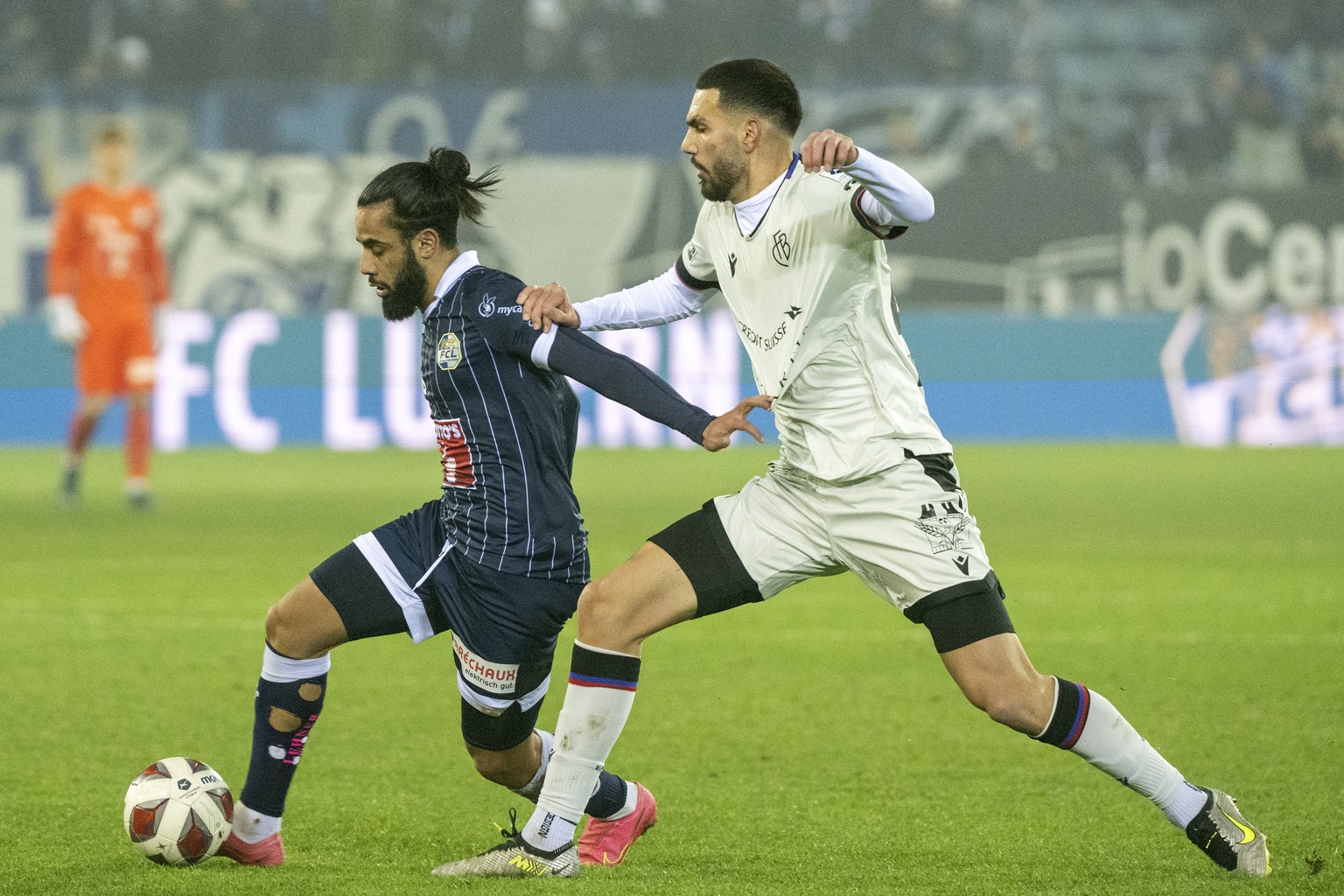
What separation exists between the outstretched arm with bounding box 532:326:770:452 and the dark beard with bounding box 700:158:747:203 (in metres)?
Answer: 0.47

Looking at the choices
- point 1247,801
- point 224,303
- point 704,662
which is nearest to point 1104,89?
point 224,303

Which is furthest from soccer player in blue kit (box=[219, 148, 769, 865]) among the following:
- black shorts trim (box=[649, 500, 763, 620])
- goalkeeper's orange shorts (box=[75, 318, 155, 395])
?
goalkeeper's orange shorts (box=[75, 318, 155, 395])

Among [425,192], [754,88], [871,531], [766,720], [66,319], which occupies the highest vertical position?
[754,88]

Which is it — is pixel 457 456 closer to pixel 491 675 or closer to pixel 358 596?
pixel 358 596

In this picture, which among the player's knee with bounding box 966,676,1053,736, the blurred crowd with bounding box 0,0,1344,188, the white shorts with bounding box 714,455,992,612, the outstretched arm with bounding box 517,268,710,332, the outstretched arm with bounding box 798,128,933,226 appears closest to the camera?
the outstretched arm with bounding box 798,128,933,226

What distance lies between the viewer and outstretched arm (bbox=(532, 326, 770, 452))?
380 cm

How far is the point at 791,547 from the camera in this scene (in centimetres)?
402

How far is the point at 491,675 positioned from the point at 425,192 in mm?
1109

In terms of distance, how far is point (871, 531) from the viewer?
392cm

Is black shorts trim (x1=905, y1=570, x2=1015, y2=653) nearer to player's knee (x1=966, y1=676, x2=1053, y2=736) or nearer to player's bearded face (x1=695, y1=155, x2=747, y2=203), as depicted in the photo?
player's knee (x1=966, y1=676, x2=1053, y2=736)

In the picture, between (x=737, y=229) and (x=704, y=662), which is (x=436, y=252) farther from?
(x=704, y=662)

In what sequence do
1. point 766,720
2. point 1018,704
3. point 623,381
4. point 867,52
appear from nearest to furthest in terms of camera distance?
point 1018,704 → point 623,381 → point 766,720 → point 867,52

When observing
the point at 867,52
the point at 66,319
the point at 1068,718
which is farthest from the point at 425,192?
the point at 867,52

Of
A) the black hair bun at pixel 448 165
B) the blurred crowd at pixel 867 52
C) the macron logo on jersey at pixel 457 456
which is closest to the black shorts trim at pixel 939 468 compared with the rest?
the macron logo on jersey at pixel 457 456
